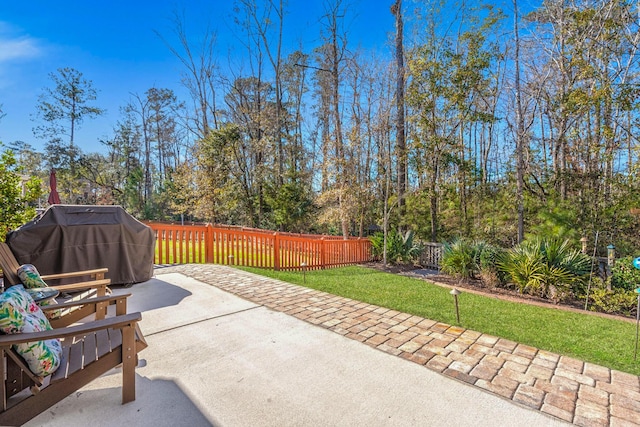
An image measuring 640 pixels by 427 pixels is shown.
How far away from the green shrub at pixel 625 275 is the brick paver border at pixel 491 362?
124 inches

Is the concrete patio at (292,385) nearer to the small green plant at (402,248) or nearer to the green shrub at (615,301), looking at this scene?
the green shrub at (615,301)

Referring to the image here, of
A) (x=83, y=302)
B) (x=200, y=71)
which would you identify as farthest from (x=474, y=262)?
(x=200, y=71)

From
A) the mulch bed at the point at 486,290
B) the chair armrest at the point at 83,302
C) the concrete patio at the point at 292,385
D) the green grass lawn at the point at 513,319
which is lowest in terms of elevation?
the mulch bed at the point at 486,290

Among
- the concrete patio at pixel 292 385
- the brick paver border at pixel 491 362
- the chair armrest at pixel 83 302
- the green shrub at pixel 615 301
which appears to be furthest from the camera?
the green shrub at pixel 615 301

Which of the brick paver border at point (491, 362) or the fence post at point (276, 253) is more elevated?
the fence post at point (276, 253)

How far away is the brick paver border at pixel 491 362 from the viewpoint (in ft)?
6.66

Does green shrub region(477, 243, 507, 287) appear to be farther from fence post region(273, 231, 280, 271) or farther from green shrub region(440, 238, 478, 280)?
fence post region(273, 231, 280, 271)

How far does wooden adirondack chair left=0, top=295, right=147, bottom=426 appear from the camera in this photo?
60.7 inches

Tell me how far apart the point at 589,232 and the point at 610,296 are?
9.18ft

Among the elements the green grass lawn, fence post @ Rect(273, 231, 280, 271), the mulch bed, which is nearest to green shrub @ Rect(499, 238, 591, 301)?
the mulch bed

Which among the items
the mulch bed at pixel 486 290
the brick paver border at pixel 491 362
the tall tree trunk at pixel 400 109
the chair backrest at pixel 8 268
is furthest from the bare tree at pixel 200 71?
the brick paver border at pixel 491 362

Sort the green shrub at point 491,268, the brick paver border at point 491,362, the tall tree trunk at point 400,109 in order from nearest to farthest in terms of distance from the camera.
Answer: the brick paver border at point 491,362 → the green shrub at point 491,268 → the tall tree trunk at point 400,109

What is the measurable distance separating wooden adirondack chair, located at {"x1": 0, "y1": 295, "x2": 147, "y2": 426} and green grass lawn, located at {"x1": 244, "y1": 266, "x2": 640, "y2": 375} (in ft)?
10.1

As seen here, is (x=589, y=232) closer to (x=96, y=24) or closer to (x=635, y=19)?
(x=635, y=19)
